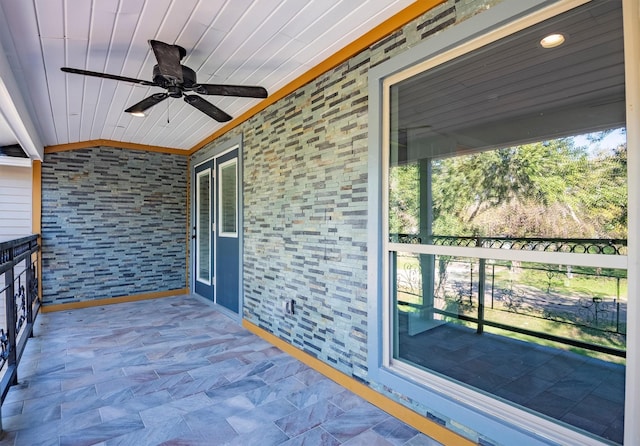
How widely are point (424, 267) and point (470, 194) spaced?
1.80 feet

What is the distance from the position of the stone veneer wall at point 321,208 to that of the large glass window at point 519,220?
0.24 metres

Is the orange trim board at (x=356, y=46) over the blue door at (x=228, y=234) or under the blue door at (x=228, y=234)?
over

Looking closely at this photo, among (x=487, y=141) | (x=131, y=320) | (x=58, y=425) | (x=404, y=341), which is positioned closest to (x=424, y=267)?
(x=404, y=341)

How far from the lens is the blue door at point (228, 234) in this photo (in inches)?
176

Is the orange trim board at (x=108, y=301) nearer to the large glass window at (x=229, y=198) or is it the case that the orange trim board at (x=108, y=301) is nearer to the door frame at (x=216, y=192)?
the door frame at (x=216, y=192)

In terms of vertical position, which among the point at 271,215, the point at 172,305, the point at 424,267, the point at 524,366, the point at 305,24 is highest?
the point at 305,24

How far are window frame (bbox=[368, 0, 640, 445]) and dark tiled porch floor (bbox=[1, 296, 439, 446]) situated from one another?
0.97 feet

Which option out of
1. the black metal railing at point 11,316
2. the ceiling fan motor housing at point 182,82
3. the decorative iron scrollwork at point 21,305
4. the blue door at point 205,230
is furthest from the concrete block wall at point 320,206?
the decorative iron scrollwork at point 21,305

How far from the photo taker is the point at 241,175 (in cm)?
429

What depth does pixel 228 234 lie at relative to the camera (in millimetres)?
4742

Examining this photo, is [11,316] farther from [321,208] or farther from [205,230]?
[205,230]

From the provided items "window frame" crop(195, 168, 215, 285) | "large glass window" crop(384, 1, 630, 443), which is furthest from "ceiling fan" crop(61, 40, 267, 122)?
"window frame" crop(195, 168, 215, 285)

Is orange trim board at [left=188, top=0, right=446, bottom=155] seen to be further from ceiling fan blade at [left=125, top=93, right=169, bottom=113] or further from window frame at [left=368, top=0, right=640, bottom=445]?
ceiling fan blade at [left=125, top=93, right=169, bottom=113]

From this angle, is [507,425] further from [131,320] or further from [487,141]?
[131,320]
